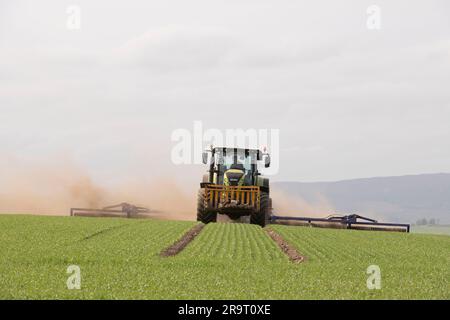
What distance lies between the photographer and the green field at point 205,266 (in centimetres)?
1302

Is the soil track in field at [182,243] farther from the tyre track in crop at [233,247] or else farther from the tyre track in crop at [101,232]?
the tyre track in crop at [101,232]

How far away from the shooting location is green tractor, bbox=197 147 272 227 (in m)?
30.9

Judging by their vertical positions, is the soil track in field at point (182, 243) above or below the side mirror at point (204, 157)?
below

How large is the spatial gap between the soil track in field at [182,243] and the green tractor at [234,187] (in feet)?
3.54

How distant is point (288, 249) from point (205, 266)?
6917 mm

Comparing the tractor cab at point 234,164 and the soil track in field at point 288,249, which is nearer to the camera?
the soil track in field at point 288,249

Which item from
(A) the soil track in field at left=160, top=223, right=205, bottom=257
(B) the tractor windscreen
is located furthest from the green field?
(B) the tractor windscreen

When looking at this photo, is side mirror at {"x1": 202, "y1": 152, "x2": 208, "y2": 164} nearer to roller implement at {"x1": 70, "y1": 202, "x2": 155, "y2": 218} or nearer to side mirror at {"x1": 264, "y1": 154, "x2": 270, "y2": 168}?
side mirror at {"x1": 264, "y1": 154, "x2": 270, "y2": 168}

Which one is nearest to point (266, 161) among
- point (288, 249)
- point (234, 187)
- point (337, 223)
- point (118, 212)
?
point (234, 187)

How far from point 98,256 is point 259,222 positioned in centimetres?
1319

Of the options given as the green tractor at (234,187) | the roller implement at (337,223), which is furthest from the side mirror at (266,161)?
the roller implement at (337,223)

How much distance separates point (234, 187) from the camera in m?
31.0
